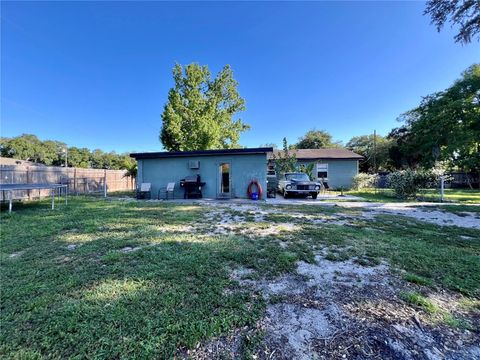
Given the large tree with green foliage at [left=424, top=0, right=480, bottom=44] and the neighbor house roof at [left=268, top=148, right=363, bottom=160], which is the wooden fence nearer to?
the neighbor house roof at [left=268, top=148, right=363, bottom=160]

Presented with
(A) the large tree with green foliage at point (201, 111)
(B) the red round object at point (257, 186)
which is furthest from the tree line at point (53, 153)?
(B) the red round object at point (257, 186)

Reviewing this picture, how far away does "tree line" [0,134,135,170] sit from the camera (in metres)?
42.8

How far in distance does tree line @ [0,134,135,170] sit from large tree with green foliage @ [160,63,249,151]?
20.2 meters

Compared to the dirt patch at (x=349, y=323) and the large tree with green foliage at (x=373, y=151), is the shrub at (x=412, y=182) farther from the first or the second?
the large tree with green foliage at (x=373, y=151)

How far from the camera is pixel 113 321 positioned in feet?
6.38

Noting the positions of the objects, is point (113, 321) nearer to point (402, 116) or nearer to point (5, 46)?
point (5, 46)

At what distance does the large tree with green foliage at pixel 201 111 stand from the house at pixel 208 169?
749cm

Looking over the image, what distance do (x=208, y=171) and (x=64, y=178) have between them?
9.74 m

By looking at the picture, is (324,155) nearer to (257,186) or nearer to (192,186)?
(257,186)

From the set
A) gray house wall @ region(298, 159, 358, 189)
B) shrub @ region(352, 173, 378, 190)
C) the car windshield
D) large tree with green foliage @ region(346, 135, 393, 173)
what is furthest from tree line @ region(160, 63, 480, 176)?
the car windshield

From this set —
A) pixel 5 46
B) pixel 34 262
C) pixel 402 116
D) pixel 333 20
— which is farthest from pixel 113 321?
pixel 402 116

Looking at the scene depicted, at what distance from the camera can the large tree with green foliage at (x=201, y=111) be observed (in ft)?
64.2

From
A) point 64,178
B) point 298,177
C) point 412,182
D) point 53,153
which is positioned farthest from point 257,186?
point 53,153

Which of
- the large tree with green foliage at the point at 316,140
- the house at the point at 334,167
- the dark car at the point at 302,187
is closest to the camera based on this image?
the dark car at the point at 302,187
